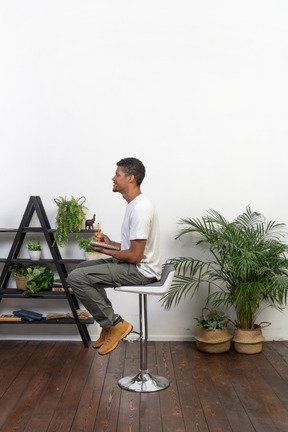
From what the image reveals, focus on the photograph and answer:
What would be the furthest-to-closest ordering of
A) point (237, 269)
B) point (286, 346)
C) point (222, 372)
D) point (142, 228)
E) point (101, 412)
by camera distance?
1. point (286, 346)
2. point (237, 269)
3. point (222, 372)
4. point (142, 228)
5. point (101, 412)

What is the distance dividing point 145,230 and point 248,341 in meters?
1.51

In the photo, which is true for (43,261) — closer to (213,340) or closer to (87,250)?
(87,250)

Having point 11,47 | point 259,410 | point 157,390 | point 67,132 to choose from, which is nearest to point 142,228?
point 157,390

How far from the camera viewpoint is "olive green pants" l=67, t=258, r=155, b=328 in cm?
312

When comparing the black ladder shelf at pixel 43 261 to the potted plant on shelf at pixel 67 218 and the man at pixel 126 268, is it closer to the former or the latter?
the potted plant on shelf at pixel 67 218

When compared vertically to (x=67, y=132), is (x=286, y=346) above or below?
below

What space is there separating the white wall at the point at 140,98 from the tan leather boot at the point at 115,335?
1.24 m

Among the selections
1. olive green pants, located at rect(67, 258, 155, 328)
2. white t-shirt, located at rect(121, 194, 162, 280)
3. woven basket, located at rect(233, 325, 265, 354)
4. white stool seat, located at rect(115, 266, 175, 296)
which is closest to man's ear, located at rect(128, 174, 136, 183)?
white t-shirt, located at rect(121, 194, 162, 280)

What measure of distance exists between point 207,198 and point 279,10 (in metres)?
1.71

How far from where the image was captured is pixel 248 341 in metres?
4.02

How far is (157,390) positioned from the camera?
10.4ft

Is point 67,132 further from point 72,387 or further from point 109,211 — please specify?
point 72,387

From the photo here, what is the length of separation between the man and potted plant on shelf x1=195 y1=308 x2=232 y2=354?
3.29ft

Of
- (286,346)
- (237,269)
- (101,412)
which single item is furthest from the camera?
(286,346)
